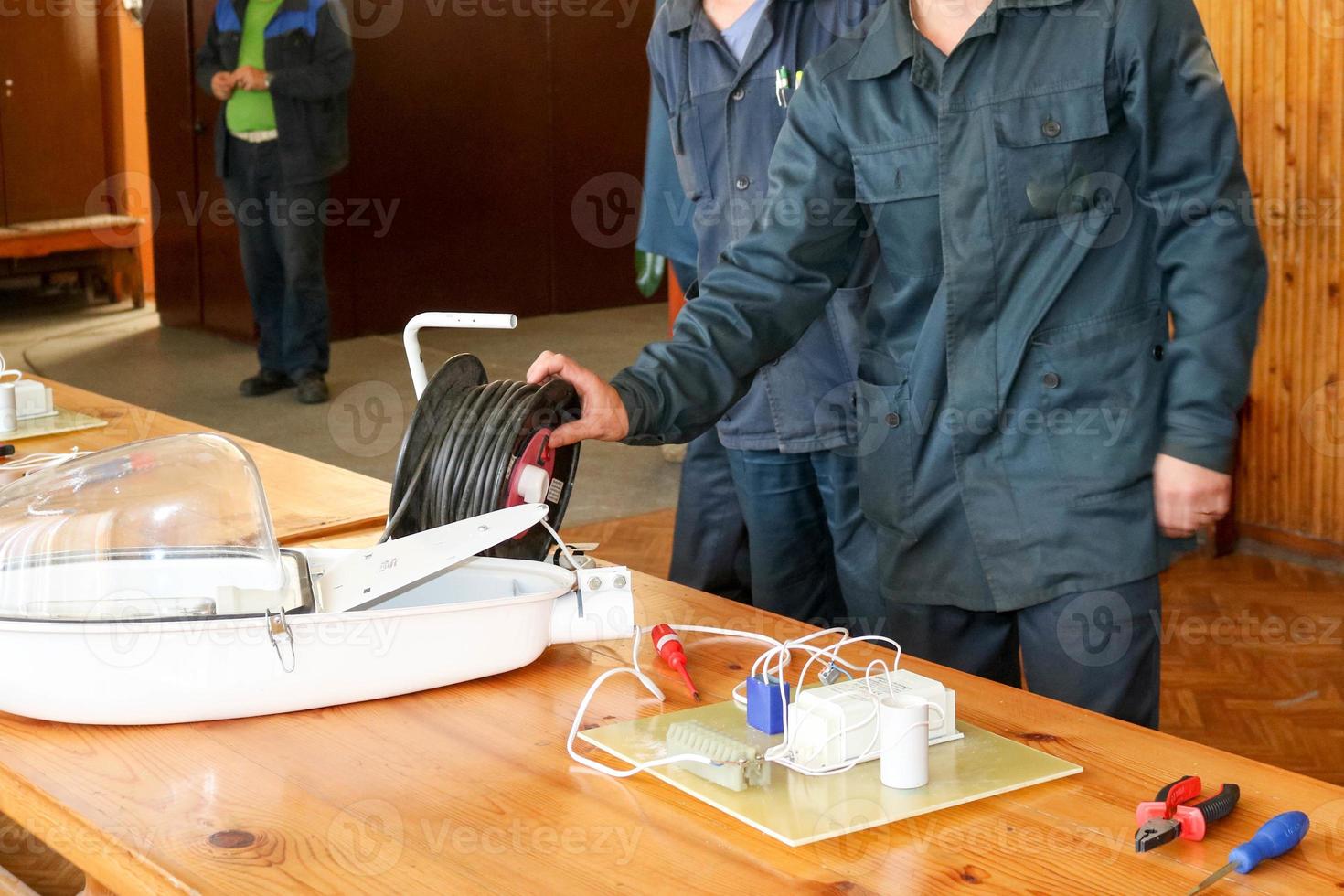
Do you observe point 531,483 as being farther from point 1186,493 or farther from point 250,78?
point 250,78

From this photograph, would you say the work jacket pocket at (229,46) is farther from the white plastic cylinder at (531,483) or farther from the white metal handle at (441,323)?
the white plastic cylinder at (531,483)

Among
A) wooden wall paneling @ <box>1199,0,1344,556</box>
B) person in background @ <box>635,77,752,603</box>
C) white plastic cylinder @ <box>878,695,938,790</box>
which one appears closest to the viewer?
white plastic cylinder @ <box>878,695,938,790</box>

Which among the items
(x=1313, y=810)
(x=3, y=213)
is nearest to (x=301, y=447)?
(x=3, y=213)

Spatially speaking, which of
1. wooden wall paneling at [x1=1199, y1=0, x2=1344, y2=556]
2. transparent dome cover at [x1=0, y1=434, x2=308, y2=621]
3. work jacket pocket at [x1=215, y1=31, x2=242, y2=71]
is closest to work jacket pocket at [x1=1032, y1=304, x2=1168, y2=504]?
transparent dome cover at [x1=0, y1=434, x2=308, y2=621]

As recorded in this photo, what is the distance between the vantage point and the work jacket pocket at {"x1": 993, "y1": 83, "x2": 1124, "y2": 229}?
70.5 inches

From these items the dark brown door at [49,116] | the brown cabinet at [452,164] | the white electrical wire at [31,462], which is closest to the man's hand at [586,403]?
the white electrical wire at [31,462]

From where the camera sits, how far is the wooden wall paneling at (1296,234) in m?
4.12

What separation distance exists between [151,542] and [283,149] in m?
5.23

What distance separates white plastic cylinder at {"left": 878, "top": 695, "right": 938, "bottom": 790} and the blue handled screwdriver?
242mm

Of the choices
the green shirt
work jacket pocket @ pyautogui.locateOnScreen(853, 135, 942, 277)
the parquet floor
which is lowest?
the parquet floor

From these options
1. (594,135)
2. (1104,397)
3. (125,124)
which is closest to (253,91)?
(594,135)

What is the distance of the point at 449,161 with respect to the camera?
28.7 feet

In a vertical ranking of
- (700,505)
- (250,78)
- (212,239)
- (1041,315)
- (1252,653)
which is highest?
(250,78)

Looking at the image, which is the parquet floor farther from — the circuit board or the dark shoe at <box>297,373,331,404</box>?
the dark shoe at <box>297,373,331,404</box>
